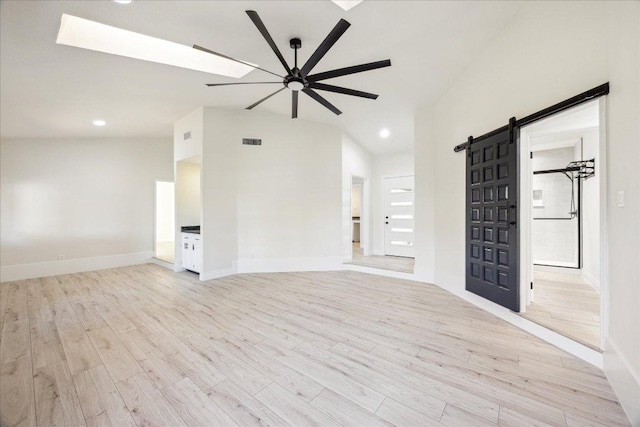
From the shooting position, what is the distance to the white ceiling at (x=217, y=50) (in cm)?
241

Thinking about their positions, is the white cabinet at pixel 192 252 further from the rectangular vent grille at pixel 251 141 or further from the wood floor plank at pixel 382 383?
the wood floor plank at pixel 382 383

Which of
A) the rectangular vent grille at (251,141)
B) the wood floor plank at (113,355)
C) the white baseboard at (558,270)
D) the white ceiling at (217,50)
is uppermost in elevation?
the white ceiling at (217,50)

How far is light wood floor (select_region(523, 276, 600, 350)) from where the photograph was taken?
2.44 metres

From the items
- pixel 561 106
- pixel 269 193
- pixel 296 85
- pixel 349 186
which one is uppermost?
pixel 296 85

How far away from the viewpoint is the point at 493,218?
124 inches

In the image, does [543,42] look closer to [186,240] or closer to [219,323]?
[219,323]

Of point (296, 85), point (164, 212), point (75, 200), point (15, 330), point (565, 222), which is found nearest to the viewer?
point (296, 85)

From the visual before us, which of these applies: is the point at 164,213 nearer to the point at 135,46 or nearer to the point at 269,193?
the point at 269,193

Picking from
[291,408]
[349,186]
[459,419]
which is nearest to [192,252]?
[349,186]

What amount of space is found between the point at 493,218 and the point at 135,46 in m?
4.69

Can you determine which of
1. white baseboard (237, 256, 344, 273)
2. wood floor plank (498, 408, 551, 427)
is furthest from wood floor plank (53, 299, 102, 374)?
wood floor plank (498, 408, 551, 427)

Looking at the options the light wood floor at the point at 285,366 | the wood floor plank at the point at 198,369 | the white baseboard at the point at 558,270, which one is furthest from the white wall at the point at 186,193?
the white baseboard at the point at 558,270

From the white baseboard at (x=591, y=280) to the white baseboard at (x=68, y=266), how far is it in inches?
352

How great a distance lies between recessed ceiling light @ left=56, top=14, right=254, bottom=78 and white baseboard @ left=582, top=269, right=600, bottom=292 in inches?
233
